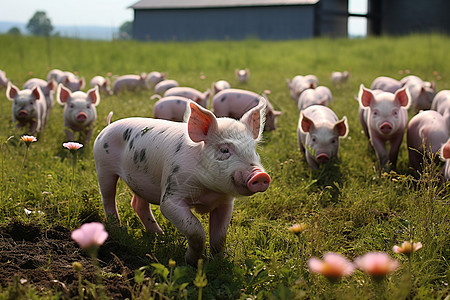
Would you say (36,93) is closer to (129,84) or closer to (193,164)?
(193,164)

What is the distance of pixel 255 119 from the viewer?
270 cm

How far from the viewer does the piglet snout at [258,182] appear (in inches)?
89.0

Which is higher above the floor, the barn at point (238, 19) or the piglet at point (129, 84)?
the barn at point (238, 19)

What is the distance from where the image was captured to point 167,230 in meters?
3.27

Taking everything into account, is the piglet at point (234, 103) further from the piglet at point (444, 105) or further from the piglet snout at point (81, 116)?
the piglet at point (444, 105)

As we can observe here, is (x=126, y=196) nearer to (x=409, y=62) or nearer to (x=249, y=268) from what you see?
(x=249, y=268)

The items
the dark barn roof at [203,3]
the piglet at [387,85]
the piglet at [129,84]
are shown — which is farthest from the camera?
the dark barn roof at [203,3]

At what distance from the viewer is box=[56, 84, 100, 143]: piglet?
5809 millimetres

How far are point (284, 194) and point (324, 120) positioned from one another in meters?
1.34

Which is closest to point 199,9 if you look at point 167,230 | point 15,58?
point 15,58

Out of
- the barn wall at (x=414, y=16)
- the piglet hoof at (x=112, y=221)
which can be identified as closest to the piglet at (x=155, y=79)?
the piglet hoof at (x=112, y=221)

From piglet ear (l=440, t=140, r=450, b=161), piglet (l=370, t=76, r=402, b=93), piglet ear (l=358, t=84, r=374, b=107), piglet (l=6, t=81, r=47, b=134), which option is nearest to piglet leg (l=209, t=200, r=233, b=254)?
piglet ear (l=440, t=140, r=450, b=161)

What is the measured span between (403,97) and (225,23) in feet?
72.2

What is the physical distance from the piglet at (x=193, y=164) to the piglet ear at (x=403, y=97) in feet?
9.15
